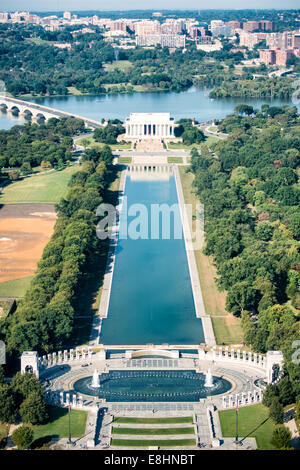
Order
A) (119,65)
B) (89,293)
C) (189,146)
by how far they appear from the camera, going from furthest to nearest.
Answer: (119,65) < (189,146) < (89,293)

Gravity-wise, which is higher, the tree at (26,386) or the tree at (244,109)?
the tree at (244,109)

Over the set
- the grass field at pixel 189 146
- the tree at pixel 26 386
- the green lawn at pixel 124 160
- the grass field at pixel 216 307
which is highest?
the grass field at pixel 189 146

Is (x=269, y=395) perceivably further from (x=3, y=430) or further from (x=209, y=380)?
(x=3, y=430)

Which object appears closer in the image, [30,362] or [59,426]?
[59,426]

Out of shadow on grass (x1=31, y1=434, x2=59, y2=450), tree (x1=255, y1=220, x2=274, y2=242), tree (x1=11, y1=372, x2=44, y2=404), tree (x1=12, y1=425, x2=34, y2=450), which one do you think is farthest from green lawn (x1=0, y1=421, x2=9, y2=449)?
tree (x1=255, y1=220, x2=274, y2=242)

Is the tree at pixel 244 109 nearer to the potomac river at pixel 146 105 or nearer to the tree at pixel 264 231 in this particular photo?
the potomac river at pixel 146 105

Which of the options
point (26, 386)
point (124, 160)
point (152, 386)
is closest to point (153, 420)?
point (152, 386)

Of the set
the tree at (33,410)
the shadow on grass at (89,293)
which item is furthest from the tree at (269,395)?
the shadow on grass at (89,293)
